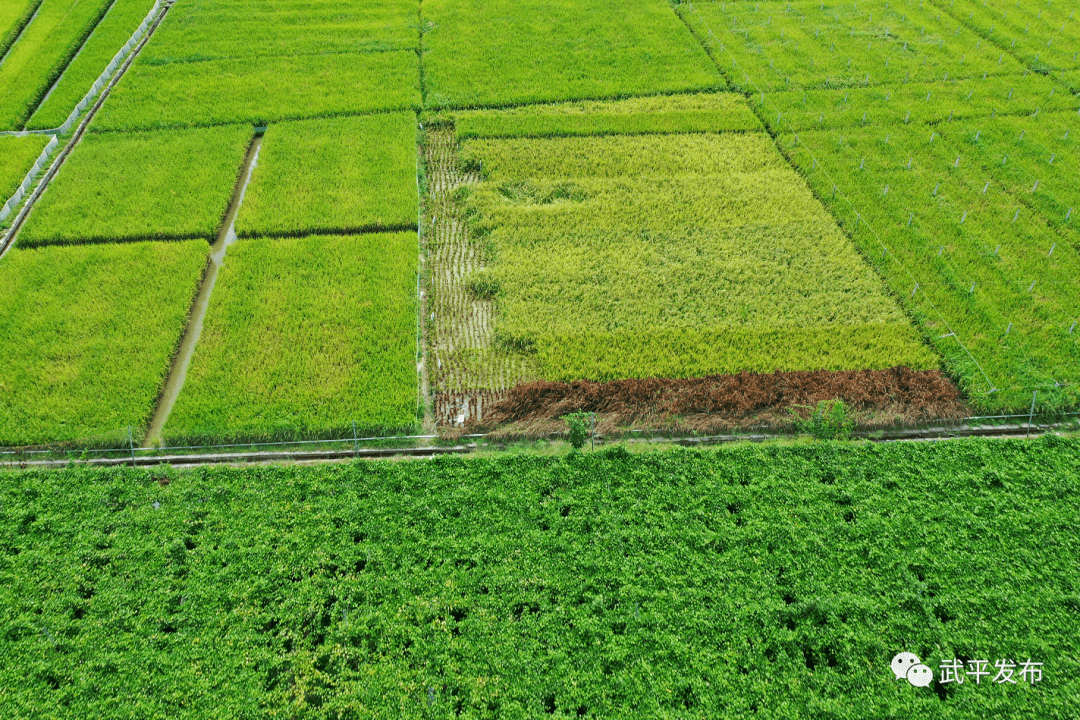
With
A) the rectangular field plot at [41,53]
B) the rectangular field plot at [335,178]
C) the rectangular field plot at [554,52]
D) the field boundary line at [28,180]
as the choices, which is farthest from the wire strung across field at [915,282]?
the rectangular field plot at [41,53]

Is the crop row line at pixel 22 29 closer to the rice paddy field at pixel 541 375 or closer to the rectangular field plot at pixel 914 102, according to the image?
the rice paddy field at pixel 541 375

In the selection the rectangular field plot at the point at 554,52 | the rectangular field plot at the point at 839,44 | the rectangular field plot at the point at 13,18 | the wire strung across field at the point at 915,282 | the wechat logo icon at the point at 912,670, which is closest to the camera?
the wechat logo icon at the point at 912,670

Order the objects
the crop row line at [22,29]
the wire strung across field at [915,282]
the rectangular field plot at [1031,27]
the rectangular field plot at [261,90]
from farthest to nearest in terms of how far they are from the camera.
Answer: the crop row line at [22,29] < the rectangular field plot at [1031,27] < the rectangular field plot at [261,90] < the wire strung across field at [915,282]

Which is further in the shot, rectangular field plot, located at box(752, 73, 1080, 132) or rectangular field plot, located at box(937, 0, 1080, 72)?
rectangular field plot, located at box(937, 0, 1080, 72)

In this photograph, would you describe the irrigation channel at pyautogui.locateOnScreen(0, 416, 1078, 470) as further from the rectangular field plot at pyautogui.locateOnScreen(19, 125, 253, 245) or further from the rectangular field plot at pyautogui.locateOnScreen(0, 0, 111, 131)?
the rectangular field plot at pyautogui.locateOnScreen(0, 0, 111, 131)

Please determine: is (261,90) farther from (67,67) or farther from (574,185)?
(574,185)

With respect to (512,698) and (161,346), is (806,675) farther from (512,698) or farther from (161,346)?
(161,346)

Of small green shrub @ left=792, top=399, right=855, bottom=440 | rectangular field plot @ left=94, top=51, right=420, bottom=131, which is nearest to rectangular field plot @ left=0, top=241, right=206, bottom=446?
rectangular field plot @ left=94, top=51, right=420, bottom=131

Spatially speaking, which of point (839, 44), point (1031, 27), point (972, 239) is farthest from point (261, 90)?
point (1031, 27)
